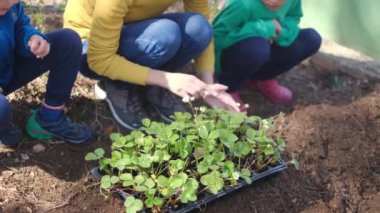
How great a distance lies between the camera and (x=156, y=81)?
2.12 meters

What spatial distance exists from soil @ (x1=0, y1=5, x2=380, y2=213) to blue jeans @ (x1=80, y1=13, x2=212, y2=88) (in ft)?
1.07

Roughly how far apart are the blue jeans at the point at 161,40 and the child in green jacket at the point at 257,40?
0.25 meters

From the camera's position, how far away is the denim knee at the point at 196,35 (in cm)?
235

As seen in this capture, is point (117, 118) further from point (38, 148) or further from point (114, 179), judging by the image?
point (114, 179)

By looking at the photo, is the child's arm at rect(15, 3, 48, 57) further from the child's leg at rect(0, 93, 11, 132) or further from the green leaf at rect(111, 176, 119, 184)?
the green leaf at rect(111, 176, 119, 184)

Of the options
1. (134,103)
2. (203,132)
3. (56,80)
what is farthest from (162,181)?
(134,103)

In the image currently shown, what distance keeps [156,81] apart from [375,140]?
117cm

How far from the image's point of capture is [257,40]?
257 cm

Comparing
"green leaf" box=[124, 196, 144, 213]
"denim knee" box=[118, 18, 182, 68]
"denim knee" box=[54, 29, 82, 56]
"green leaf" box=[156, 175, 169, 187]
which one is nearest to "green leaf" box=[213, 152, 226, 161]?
"green leaf" box=[156, 175, 169, 187]

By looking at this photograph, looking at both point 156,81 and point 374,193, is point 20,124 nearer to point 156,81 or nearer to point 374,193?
point 156,81

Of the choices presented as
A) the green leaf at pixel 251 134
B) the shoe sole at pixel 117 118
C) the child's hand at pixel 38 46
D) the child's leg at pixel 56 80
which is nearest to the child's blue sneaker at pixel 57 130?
the child's leg at pixel 56 80

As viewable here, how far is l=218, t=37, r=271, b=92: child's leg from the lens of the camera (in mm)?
2560

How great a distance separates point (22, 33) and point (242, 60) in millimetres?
1088

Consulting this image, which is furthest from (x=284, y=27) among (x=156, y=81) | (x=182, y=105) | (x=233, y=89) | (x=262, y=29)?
(x=156, y=81)
